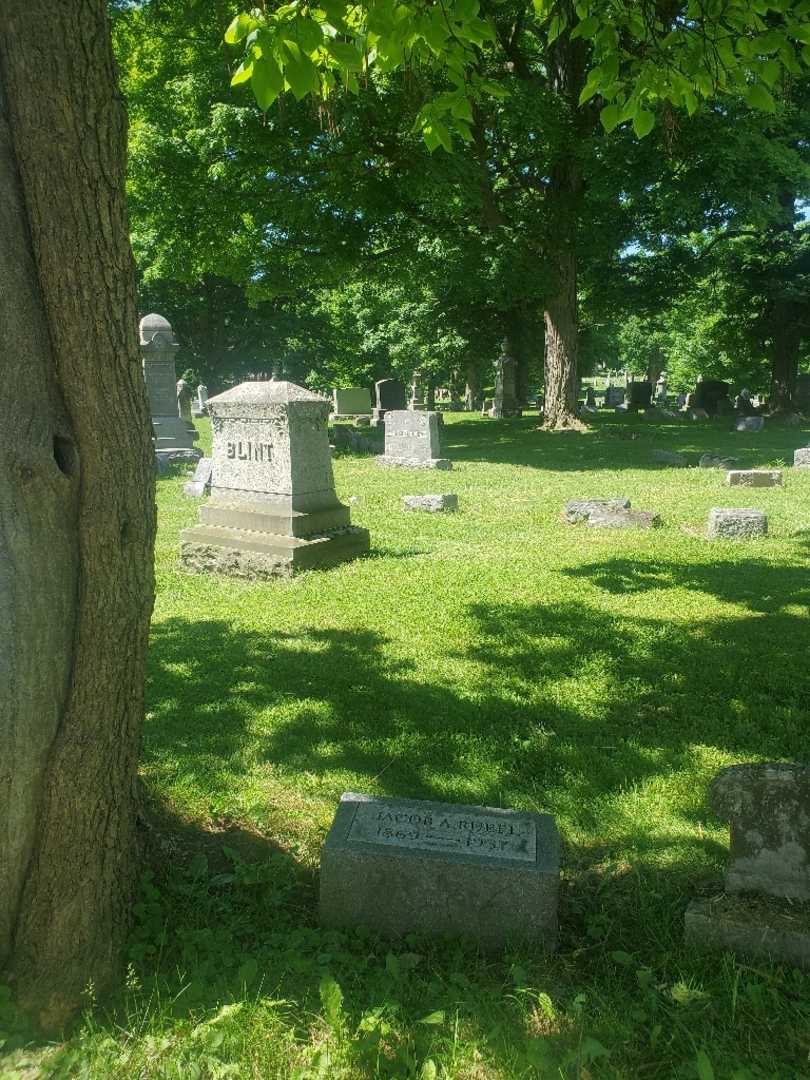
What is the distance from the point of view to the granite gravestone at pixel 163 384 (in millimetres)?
18625

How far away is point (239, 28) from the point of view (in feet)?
11.2

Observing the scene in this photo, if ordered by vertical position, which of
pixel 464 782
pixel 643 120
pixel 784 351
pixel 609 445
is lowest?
pixel 464 782

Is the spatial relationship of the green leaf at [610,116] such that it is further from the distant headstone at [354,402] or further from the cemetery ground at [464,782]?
the distant headstone at [354,402]

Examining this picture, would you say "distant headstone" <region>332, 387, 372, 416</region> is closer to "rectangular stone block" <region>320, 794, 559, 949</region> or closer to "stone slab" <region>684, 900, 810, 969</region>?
"rectangular stone block" <region>320, 794, 559, 949</region>

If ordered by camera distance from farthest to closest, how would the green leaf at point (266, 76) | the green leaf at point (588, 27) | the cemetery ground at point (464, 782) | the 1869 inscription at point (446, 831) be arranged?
1. the green leaf at point (588, 27)
2. the green leaf at point (266, 76)
3. the 1869 inscription at point (446, 831)
4. the cemetery ground at point (464, 782)

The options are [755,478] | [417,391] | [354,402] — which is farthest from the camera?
[417,391]

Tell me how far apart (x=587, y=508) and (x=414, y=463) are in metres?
6.80

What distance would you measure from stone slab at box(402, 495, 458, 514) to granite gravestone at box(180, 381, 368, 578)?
2637 millimetres

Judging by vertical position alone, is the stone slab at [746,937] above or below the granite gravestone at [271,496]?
below

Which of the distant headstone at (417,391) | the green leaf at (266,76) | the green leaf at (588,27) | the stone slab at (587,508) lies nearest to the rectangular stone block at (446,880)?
the green leaf at (266,76)

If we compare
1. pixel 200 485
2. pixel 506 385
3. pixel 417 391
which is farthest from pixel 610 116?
pixel 417 391

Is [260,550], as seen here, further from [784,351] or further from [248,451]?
[784,351]

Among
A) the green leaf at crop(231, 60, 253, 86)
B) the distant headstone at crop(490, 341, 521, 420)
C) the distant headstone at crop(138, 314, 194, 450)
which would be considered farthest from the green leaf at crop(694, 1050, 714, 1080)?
the distant headstone at crop(490, 341, 521, 420)

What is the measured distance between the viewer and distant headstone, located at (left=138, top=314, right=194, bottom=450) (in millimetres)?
18625
